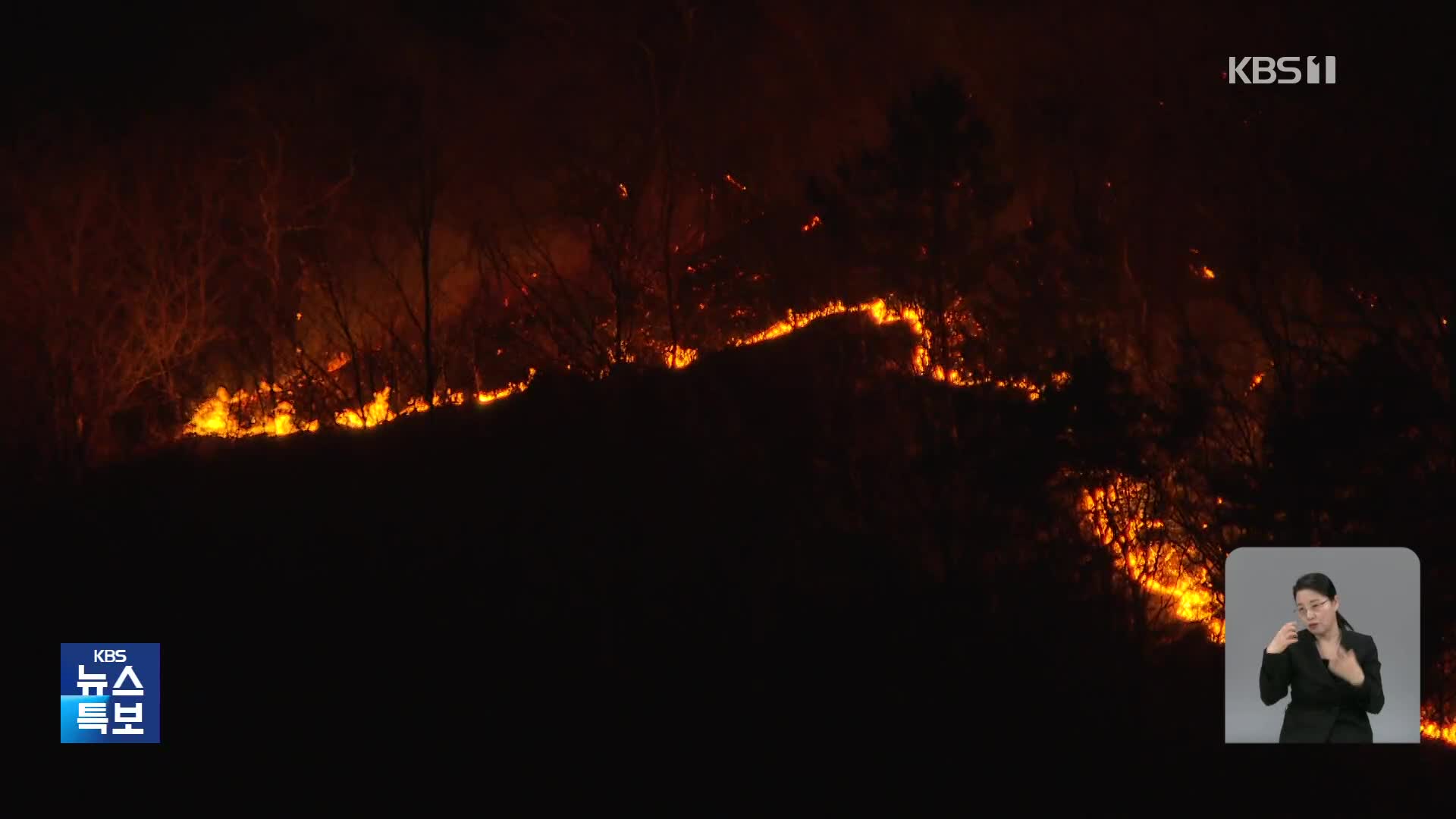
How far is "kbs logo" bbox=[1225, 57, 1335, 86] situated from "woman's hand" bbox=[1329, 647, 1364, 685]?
23.8 feet

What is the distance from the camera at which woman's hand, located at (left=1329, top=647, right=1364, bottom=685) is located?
6.14 m

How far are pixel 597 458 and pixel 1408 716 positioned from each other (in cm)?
732

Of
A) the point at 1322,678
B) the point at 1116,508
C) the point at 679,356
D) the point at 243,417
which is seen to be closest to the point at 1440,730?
the point at 1116,508

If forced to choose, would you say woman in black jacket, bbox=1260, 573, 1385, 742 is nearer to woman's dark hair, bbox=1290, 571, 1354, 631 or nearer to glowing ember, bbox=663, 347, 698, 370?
woman's dark hair, bbox=1290, 571, 1354, 631

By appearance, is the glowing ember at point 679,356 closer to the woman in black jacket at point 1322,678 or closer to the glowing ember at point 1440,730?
the glowing ember at point 1440,730

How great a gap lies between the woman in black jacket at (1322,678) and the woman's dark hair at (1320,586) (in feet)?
0.05

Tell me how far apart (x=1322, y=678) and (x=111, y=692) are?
262 inches

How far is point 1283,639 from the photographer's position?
20.3ft

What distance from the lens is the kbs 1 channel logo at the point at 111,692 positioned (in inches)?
233

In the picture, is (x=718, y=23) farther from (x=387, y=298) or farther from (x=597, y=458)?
(x=597, y=458)

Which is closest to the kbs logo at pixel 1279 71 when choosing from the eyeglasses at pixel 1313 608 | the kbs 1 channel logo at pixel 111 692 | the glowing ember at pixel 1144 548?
the glowing ember at pixel 1144 548

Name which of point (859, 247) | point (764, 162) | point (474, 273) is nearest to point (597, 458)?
point (859, 247)

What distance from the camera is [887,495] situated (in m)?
10.3

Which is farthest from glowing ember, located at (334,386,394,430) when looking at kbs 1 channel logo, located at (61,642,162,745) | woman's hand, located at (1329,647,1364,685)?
woman's hand, located at (1329,647,1364,685)
